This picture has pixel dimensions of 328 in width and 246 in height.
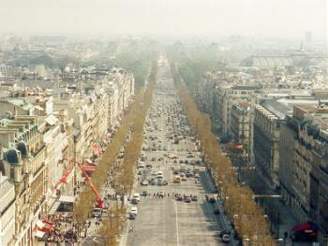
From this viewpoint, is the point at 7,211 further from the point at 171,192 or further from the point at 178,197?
the point at 171,192

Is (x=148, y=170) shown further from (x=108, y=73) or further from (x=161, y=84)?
(x=161, y=84)

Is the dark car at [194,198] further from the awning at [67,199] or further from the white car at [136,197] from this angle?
the awning at [67,199]

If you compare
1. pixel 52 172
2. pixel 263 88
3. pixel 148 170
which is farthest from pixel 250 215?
pixel 263 88

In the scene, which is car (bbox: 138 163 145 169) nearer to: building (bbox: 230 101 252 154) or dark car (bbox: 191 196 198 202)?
building (bbox: 230 101 252 154)

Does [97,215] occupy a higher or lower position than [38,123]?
lower

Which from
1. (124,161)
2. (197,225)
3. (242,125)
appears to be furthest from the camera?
(242,125)

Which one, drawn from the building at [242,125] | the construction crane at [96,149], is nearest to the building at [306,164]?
the building at [242,125]

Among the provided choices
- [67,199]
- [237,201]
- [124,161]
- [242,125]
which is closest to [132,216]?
[67,199]

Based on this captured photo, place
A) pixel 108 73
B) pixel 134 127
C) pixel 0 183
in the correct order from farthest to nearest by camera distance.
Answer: pixel 108 73
pixel 134 127
pixel 0 183
